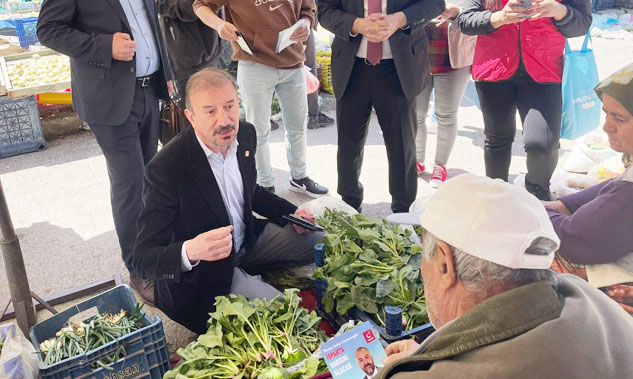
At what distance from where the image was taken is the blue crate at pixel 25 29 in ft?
23.7

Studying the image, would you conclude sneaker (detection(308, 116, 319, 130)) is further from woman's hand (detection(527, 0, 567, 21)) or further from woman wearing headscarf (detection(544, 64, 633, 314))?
woman wearing headscarf (detection(544, 64, 633, 314))

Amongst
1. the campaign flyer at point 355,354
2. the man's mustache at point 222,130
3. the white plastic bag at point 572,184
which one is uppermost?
the man's mustache at point 222,130

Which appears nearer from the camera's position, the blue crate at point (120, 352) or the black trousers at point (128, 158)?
the blue crate at point (120, 352)

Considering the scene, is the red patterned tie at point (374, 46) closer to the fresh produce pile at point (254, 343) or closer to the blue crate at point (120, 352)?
the fresh produce pile at point (254, 343)

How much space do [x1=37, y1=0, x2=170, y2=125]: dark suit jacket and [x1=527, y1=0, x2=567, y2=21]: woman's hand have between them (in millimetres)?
2285

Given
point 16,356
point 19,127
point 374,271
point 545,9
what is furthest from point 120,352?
point 19,127

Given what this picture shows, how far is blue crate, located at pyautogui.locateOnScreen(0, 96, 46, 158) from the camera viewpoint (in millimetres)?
5707

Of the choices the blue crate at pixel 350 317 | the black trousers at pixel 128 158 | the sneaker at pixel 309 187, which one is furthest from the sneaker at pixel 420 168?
the black trousers at pixel 128 158

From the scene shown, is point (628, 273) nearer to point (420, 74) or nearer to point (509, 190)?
point (509, 190)

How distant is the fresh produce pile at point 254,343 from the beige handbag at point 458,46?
2.60 meters

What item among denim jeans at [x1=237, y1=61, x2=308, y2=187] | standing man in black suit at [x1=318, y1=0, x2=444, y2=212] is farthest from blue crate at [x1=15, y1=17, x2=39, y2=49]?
standing man in black suit at [x1=318, y1=0, x2=444, y2=212]

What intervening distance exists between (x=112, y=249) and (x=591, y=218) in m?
3.14

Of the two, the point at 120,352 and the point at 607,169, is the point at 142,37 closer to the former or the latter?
the point at 120,352

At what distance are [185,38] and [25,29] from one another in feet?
13.9
